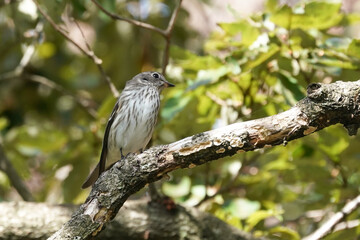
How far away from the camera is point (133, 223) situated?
4012 millimetres

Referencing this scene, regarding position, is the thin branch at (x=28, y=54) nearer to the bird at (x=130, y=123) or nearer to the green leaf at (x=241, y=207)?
the bird at (x=130, y=123)

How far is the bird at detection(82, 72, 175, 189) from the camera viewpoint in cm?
458

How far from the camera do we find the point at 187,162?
289 cm

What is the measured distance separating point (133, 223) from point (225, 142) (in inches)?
56.4

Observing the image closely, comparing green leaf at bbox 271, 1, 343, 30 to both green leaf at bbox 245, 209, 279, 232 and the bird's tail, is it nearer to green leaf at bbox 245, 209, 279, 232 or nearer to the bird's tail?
green leaf at bbox 245, 209, 279, 232

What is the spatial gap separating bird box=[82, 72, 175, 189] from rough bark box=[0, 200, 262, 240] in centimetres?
59

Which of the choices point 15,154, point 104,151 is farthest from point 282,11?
point 15,154

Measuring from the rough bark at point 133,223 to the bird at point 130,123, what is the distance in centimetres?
59

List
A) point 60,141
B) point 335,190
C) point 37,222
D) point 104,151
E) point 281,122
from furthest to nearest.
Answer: point 60,141 → point 104,151 → point 335,190 → point 37,222 → point 281,122

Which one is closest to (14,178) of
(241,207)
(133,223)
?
(133,223)

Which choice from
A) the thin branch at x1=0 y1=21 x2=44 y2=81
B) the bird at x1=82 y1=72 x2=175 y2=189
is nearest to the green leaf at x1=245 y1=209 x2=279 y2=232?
the bird at x1=82 y1=72 x2=175 y2=189

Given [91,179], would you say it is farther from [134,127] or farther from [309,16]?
[309,16]

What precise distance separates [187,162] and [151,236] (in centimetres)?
130

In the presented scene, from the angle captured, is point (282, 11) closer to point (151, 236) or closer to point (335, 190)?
point (335, 190)
